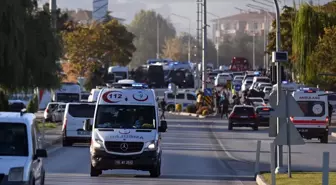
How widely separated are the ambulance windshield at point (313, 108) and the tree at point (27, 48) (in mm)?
11956

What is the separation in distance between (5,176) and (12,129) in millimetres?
1467

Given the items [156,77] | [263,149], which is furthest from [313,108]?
[156,77]

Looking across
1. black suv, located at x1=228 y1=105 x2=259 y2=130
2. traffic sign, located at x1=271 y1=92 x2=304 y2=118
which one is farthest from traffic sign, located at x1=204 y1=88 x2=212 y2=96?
traffic sign, located at x1=271 y1=92 x2=304 y2=118

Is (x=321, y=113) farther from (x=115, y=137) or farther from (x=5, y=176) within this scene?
(x=5, y=176)

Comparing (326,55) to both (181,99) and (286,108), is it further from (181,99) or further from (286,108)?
(286,108)

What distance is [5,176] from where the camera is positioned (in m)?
14.9

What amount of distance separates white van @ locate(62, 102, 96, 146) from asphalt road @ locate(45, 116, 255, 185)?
0.42m

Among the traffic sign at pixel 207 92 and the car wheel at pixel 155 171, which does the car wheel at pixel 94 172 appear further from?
the traffic sign at pixel 207 92

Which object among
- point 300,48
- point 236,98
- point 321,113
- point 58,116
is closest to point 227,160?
point 321,113

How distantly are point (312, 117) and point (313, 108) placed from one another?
2.10 feet

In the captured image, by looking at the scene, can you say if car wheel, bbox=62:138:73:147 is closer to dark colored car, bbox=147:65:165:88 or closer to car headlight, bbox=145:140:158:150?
car headlight, bbox=145:140:158:150

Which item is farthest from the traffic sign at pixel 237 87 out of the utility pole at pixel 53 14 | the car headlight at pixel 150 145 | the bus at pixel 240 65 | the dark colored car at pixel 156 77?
the car headlight at pixel 150 145

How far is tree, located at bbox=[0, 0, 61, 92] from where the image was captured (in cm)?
3456

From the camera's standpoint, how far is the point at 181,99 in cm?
8200
